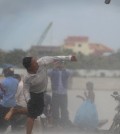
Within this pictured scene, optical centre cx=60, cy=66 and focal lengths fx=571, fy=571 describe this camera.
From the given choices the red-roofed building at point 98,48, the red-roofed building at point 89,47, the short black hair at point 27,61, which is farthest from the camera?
the red-roofed building at point 89,47

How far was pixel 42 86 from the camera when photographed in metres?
10.1

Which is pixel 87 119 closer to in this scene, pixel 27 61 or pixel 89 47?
pixel 27 61

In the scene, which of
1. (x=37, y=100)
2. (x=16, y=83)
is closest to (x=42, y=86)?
(x=37, y=100)

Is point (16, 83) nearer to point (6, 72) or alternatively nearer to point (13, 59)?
point (6, 72)

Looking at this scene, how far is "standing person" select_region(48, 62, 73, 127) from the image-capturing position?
1404cm

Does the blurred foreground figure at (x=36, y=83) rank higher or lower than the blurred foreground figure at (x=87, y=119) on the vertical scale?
higher

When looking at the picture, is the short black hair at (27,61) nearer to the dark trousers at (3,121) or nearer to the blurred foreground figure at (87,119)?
the dark trousers at (3,121)

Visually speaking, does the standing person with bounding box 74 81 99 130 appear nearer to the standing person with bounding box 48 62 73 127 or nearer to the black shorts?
the standing person with bounding box 48 62 73 127

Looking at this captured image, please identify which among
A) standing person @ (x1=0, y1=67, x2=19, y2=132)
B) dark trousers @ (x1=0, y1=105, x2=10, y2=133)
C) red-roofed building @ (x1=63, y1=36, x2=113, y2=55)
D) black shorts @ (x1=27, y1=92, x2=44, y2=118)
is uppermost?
black shorts @ (x1=27, y1=92, x2=44, y2=118)

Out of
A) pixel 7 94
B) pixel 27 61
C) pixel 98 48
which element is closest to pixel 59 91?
pixel 7 94

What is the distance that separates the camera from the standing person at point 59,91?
14.0 m

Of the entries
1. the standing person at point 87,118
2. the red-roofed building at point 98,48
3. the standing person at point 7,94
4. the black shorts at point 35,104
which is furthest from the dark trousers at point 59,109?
the red-roofed building at point 98,48

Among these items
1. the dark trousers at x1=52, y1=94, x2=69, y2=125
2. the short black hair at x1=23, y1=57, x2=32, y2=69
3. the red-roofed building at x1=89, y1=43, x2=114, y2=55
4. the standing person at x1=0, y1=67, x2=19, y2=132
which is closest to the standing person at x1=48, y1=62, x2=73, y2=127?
the dark trousers at x1=52, y1=94, x2=69, y2=125

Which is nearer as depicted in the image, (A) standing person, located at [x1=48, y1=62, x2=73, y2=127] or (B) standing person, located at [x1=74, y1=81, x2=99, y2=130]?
(B) standing person, located at [x1=74, y1=81, x2=99, y2=130]
